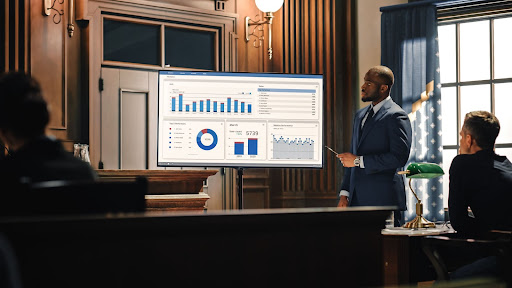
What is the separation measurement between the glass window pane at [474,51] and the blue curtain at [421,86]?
12.0 inches

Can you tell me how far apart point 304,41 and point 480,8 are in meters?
1.38

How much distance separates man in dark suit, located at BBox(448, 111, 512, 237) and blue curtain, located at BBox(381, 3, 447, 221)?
204cm

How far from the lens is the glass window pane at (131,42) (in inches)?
189

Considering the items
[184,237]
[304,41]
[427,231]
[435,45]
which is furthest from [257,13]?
[184,237]

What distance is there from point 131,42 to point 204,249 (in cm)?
345

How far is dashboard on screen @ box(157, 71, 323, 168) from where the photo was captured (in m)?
3.82

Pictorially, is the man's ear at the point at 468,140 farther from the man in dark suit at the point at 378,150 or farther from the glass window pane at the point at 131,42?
the glass window pane at the point at 131,42

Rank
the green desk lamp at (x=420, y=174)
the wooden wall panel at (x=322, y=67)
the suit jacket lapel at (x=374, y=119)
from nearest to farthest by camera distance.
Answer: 1. the green desk lamp at (x=420, y=174)
2. the suit jacket lapel at (x=374, y=119)
3. the wooden wall panel at (x=322, y=67)

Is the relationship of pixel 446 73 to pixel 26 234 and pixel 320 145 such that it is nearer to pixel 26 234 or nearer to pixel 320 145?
pixel 320 145

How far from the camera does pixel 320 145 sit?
156 inches

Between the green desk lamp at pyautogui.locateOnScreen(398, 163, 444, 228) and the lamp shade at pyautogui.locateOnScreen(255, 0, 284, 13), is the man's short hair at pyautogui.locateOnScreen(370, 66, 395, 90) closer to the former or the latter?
the green desk lamp at pyautogui.locateOnScreen(398, 163, 444, 228)

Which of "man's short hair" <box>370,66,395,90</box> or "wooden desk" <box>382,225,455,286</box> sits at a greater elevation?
"man's short hair" <box>370,66,395,90</box>

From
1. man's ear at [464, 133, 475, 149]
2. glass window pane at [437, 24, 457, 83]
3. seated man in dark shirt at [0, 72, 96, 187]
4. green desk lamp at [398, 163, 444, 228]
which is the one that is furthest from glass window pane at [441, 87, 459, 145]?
seated man in dark shirt at [0, 72, 96, 187]

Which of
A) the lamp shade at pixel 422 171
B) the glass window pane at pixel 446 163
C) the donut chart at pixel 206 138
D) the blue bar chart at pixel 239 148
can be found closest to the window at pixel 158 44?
the donut chart at pixel 206 138
